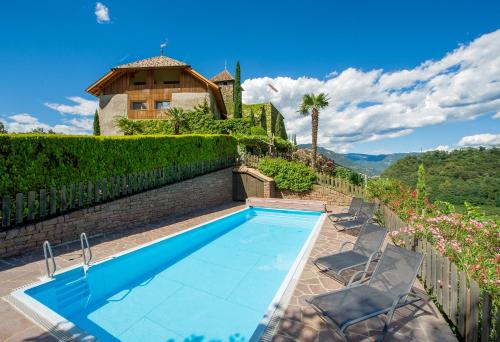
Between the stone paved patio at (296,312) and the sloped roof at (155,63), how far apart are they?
21503 millimetres

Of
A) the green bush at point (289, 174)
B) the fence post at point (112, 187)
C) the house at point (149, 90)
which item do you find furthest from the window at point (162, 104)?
the fence post at point (112, 187)

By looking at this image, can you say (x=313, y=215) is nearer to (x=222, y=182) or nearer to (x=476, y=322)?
(x=222, y=182)

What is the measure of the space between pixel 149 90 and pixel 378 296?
92.0ft

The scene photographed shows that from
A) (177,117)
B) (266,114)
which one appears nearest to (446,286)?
(177,117)

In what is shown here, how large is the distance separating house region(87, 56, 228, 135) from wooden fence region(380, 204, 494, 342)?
966 inches

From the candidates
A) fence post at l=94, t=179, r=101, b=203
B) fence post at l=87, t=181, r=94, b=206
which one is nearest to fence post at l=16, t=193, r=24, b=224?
fence post at l=87, t=181, r=94, b=206

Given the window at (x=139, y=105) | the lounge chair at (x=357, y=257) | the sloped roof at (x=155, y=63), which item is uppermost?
the sloped roof at (x=155, y=63)

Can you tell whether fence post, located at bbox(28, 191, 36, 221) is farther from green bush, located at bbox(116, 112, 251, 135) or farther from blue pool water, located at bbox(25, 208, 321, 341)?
green bush, located at bbox(116, 112, 251, 135)

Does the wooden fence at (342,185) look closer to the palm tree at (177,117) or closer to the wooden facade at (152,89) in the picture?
the palm tree at (177,117)

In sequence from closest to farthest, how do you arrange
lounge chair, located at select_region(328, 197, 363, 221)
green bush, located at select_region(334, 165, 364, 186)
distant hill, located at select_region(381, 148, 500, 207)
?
lounge chair, located at select_region(328, 197, 363, 221), green bush, located at select_region(334, 165, 364, 186), distant hill, located at select_region(381, 148, 500, 207)

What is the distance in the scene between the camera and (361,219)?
898cm

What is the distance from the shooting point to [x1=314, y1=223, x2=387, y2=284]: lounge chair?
517 centimetres

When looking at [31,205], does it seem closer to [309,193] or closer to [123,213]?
[123,213]

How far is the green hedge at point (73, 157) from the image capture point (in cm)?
653
